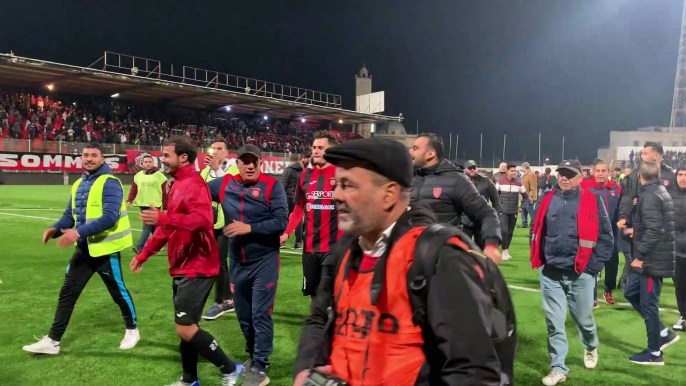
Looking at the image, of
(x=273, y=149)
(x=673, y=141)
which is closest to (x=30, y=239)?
(x=273, y=149)

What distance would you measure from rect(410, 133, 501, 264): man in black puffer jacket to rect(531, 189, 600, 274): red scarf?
33.3 inches

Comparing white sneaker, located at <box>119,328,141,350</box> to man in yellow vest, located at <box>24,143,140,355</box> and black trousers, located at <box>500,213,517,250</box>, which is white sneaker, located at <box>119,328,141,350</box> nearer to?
man in yellow vest, located at <box>24,143,140,355</box>

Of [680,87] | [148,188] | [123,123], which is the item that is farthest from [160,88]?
[680,87]

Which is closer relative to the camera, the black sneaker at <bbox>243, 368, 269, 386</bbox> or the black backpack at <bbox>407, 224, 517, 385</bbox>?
the black backpack at <bbox>407, 224, 517, 385</bbox>

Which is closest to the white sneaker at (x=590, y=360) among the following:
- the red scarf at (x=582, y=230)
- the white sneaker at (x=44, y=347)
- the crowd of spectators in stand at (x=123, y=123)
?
the red scarf at (x=582, y=230)

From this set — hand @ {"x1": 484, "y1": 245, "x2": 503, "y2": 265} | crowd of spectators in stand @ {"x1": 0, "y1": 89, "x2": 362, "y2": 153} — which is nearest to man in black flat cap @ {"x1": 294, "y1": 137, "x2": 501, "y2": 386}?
hand @ {"x1": 484, "y1": 245, "x2": 503, "y2": 265}

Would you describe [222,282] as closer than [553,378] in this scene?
No

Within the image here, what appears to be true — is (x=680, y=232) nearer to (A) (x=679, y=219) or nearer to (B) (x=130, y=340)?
(A) (x=679, y=219)

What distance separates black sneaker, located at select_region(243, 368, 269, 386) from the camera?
14.9ft

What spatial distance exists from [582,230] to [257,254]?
3175 millimetres

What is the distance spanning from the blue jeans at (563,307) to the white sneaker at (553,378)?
0.05 meters

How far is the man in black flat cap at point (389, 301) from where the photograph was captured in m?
1.46

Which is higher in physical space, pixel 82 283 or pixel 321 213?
pixel 321 213

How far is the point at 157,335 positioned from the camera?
604 cm
